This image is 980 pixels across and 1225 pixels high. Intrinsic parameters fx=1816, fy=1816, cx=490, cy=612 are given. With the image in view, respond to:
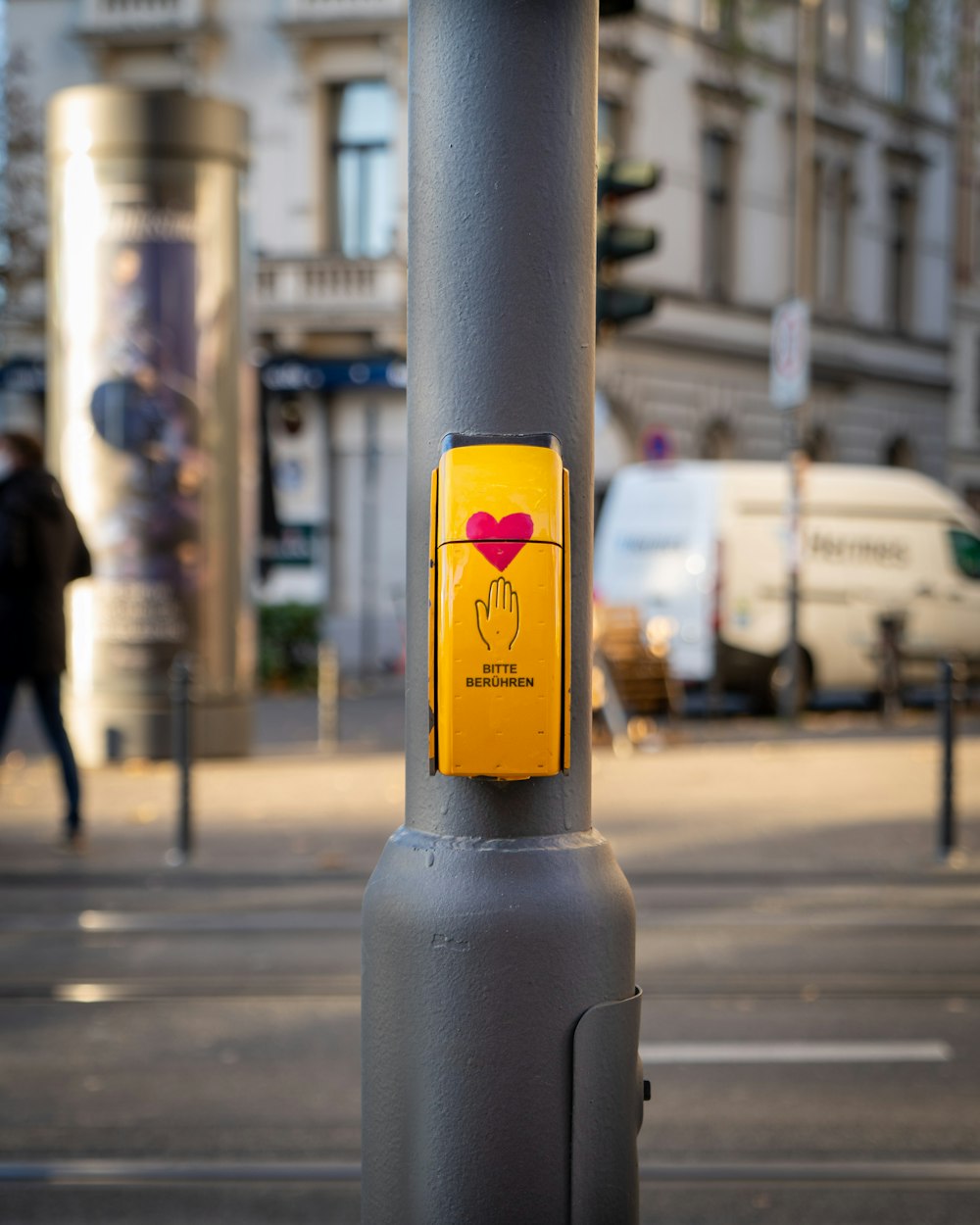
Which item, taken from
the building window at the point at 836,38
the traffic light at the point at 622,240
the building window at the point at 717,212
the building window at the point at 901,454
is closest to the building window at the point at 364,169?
the building window at the point at 717,212

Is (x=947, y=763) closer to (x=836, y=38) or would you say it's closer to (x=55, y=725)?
(x=55, y=725)

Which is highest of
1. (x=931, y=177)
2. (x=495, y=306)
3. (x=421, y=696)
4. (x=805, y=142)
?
(x=931, y=177)

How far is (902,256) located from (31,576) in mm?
28731

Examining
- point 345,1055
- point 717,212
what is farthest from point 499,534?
point 717,212

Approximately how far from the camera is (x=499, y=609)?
261 centimetres

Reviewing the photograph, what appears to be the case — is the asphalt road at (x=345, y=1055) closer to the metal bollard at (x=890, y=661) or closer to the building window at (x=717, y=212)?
the metal bollard at (x=890, y=661)

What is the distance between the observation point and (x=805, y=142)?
18.4m

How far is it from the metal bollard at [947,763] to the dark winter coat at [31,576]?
14.2 feet

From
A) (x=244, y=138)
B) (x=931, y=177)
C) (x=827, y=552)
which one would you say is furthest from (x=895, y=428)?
(x=244, y=138)

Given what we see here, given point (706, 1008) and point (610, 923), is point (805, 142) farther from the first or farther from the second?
point (610, 923)

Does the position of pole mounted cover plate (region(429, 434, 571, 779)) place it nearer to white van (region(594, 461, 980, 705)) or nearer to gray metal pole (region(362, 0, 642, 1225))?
gray metal pole (region(362, 0, 642, 1225))

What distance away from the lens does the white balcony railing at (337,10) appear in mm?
24797

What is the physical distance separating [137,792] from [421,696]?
28.0 feet

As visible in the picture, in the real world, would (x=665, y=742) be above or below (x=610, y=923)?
below
